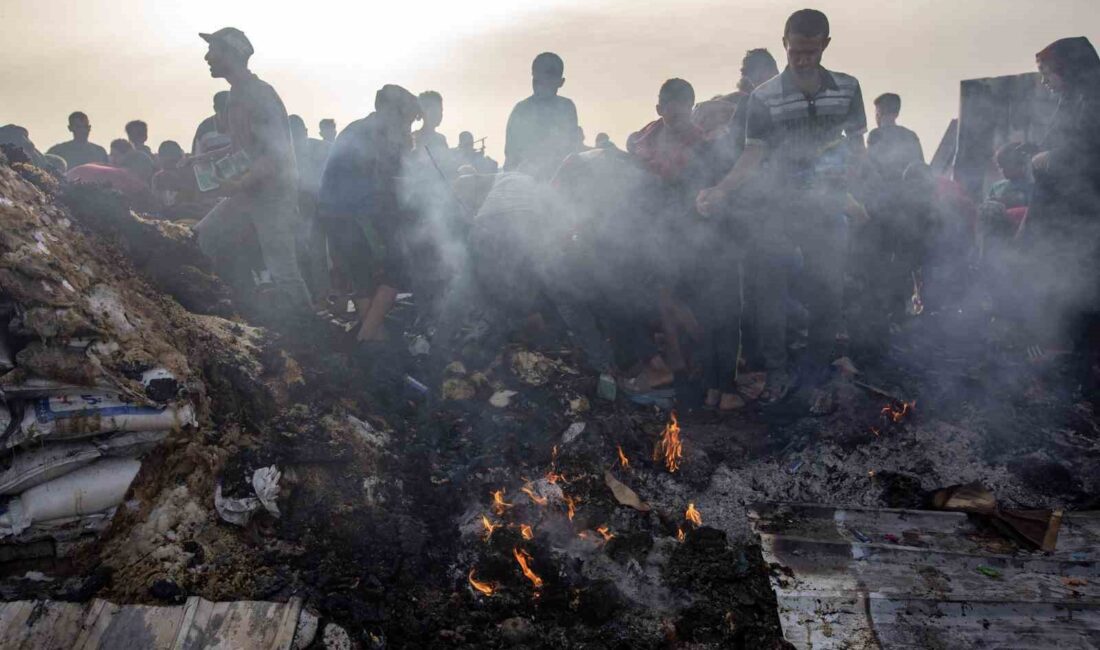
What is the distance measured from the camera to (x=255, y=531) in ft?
10.3

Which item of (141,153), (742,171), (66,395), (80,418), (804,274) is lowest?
(80,418)

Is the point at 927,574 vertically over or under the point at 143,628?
under

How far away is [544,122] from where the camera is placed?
22.1ft

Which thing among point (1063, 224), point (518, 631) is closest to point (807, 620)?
point (518, 631)

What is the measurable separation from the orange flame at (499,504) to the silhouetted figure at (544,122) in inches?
152

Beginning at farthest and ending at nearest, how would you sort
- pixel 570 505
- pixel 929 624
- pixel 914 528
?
pixel 570 505 < pixel 914 528 < pixel 929 624

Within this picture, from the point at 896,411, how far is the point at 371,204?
13.9 ft

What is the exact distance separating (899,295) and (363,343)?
202 inches

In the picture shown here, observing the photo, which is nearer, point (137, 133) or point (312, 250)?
point (312, 250)

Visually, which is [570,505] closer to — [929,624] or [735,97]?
[929,624]

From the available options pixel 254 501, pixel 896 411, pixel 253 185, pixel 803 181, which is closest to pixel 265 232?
pixel 253 185

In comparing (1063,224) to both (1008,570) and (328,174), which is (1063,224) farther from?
(328,174)

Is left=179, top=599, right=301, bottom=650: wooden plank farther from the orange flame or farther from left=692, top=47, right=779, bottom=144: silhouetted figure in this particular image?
left=692, top=47, right=779, bottom=144: silhouetted figure

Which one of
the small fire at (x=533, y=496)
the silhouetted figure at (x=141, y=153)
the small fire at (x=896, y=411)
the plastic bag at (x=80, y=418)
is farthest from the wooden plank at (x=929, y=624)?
the silhouetted figure at (x=141, y=153)
